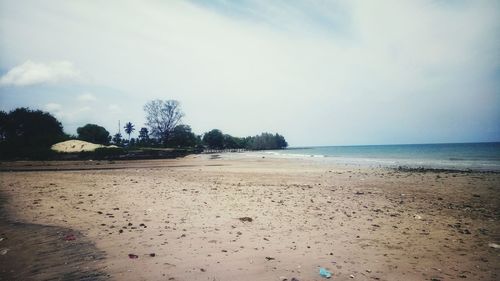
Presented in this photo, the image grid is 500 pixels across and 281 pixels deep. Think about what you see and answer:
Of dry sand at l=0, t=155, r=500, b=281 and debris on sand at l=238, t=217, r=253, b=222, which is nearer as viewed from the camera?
dry sand at l=0, t=155, r=500, b=281

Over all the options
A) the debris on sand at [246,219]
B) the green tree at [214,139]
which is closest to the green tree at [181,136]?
the green tree at [214,139]

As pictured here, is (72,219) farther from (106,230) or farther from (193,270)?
(193,270)

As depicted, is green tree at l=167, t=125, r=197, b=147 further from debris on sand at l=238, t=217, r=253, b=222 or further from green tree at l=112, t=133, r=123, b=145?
debris on sand at l=238, t=217, r=253, b=222

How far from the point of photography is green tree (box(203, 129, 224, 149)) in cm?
12300

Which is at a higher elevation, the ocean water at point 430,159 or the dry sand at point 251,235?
the ocean water at point 430,159

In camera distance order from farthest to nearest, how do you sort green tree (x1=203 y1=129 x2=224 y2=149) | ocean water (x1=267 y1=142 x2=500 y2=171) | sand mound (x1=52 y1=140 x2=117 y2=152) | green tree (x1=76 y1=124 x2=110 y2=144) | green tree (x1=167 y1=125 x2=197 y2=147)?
1. green tree (x1=203 y1=129 x2=224 y2=149)
2. green tree (x1=76 y1=124 x2=110 y2=144)
3. green tree (x1=167 y1=125 x2=197 y2=147)
4. sand mound (x1=52 y1=140 x2=117 y2=152)
5. ocean water (x1=267 y1=142 x2=500 y2=171)

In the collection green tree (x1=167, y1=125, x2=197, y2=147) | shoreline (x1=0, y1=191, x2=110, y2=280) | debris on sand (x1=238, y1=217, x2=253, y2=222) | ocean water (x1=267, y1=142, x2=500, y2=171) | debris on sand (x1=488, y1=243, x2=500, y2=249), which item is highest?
green tree (x1=167, y1=125, x2=197, y2=147)

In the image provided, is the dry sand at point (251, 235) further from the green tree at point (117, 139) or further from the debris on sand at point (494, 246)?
the green tree at point (117, 139)

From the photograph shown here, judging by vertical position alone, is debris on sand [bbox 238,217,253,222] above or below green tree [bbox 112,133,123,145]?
below

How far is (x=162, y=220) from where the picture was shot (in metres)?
6.56

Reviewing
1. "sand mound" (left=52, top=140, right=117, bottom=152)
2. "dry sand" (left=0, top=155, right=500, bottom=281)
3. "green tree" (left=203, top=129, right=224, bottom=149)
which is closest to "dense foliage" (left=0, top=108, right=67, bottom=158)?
"sand mound" (left=52, top=140, right=117, bottom=152)

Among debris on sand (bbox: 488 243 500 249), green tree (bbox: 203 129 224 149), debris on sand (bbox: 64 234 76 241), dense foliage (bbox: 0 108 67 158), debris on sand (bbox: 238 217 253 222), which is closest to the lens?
debris on sand (bbox: 64 234 76 241)

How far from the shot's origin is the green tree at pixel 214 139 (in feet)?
404

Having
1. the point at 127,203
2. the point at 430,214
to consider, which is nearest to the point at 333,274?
the point at 430,214
